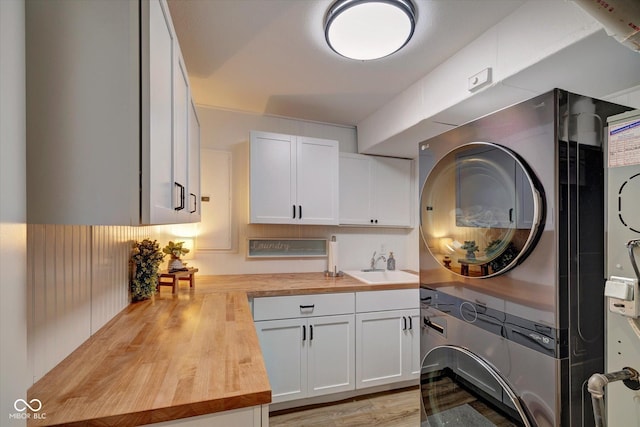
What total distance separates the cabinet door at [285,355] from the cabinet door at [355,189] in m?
1.08

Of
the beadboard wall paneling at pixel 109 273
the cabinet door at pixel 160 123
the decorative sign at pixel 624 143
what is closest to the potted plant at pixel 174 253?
the beadboard wall paneling at pixel 109 273

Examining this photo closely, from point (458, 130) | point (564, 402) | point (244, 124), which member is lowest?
point (564, 402)

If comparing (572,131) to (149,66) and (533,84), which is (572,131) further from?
(149,66)

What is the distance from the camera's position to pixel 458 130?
1.18 metres

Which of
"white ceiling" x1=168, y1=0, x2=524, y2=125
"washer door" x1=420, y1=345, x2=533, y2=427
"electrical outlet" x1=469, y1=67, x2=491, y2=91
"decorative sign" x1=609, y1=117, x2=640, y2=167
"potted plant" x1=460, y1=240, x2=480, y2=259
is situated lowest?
"washer door" x1=420, y1=345, x2=533, y2=427

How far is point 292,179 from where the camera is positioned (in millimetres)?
2410

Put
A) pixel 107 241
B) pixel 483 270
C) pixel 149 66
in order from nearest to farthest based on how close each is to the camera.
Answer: pixel 149 66
pixel 483 270
pixel 107 241

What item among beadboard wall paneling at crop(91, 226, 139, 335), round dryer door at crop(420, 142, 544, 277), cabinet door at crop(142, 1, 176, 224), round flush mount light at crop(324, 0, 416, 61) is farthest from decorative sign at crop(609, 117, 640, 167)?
beadboard wall paneling at crop(91, 226, 139, 335)

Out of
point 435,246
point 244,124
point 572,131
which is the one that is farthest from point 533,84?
point 244,124

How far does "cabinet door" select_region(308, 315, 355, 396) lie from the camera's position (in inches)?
81.5

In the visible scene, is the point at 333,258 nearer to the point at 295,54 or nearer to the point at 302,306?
the point at 302,306

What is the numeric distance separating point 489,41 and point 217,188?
2125mm

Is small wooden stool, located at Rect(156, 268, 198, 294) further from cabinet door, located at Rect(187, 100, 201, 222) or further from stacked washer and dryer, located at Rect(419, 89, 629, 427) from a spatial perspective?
stacked washer and dryer, located at Rect(419, 89, 629, 427)

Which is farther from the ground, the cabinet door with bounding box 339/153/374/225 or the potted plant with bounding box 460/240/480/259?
the cabinet door with bounding box 339/153/374/225
